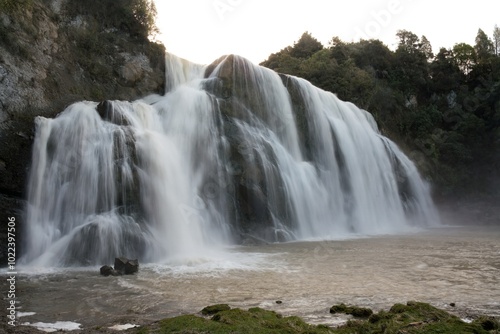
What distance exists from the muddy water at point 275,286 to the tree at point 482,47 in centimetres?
3499

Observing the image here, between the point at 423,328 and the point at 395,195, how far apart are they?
21131 millimetres

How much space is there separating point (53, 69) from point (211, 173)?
7890 millimetres

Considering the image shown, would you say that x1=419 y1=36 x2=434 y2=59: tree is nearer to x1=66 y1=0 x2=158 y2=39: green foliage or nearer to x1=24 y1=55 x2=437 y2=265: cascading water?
x1=24 y1=55 x2=437 y2=265: cascading water

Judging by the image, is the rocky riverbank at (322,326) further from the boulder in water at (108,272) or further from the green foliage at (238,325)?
the boulder in water at (108,272)

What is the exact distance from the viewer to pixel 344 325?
5.26m

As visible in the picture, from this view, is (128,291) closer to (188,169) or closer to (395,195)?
(188,169)

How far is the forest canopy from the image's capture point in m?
31.8

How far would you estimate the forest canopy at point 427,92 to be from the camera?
1251 inches

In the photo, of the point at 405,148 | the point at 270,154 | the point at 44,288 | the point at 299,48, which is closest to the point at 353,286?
the point at 44,288

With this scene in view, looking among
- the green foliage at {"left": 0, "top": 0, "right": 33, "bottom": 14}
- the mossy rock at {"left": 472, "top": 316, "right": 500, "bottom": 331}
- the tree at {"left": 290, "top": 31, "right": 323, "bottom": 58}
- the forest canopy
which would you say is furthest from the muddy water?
the tree at {"left": 290, "top": 31, "right": 323, "bottom": 58}

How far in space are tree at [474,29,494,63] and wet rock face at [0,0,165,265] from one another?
32788 millimetres

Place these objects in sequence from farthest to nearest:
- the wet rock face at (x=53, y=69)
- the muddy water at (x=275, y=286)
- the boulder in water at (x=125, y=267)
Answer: the wet rock face at (x=53, y=69), the boulder in water at (x=125, y=267), the muddy water at (x=275, y=286)

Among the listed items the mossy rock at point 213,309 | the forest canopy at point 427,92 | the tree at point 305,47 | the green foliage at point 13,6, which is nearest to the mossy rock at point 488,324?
the mossy rock at point 213,309

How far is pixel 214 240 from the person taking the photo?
15.0 meters
